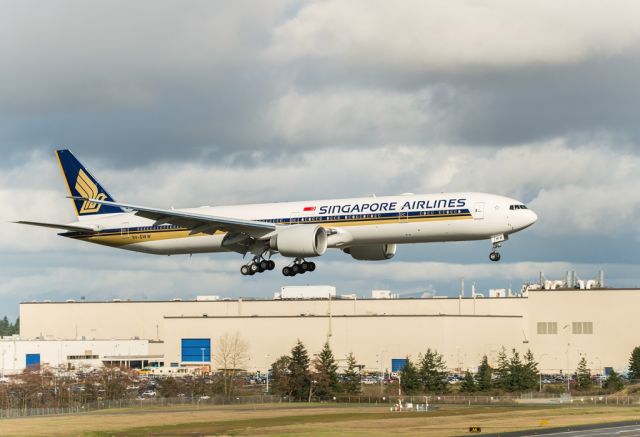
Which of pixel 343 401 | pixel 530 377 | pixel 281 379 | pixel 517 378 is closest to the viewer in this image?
pixel 343 401

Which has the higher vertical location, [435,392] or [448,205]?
[448,205]

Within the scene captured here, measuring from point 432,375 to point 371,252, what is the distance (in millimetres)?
85672

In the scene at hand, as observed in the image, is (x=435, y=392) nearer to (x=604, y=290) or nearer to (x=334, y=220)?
(x=604, y=290)

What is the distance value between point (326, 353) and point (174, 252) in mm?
80513

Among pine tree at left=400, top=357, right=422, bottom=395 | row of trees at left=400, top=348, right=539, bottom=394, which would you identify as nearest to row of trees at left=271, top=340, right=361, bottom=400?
pine tree at left=400, top=357, right=422, bottom=395

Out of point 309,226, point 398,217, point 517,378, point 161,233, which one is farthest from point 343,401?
point 398,217

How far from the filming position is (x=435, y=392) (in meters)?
174

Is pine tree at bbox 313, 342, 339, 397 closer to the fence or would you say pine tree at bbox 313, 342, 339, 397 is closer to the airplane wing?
the fence

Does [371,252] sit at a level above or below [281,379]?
above

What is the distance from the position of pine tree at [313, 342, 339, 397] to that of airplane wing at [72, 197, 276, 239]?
78.8 meters

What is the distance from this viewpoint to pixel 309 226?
8662 centimetres

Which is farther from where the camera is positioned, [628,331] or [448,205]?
[628,331]

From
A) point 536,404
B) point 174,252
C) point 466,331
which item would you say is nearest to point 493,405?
point 536,404

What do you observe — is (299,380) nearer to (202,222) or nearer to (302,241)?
(202,222)
